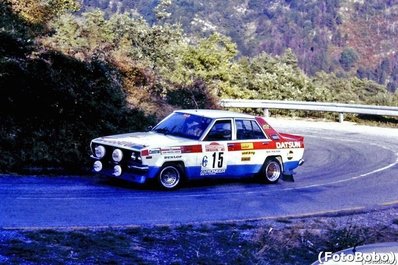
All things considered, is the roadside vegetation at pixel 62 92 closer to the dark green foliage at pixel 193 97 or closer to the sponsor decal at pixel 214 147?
the dark green foliage at pixel 193 97

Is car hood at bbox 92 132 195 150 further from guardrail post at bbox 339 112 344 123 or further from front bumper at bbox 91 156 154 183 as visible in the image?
guardrail post at bbox 339 112 344 123

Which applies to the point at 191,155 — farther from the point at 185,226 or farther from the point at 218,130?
the point at 185,226

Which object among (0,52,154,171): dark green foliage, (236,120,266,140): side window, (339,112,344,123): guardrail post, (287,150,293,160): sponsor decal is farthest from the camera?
(339,112,344,123): guardrail post

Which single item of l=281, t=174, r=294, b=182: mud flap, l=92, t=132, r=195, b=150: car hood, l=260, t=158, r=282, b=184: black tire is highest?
l=92, t=132, r=195, b=150: car hood

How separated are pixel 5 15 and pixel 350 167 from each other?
1095 centimetres

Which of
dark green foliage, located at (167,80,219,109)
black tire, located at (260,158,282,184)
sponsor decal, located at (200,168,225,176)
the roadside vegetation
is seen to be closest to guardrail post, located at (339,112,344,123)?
dark green foliage, located at (167,80,219,109)

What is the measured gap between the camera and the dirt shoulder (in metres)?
7.71

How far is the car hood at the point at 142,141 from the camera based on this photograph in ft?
41.8

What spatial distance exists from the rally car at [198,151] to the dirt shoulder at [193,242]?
2.84 metres

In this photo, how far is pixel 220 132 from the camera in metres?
13.9

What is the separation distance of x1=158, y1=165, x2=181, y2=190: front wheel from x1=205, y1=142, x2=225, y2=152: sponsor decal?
845 mm

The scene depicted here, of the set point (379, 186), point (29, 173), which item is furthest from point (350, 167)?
point (29, 173)

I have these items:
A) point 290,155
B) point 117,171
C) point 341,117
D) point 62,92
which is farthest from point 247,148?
point 341,117

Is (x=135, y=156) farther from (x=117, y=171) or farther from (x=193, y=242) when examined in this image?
(x=193, y=242)
